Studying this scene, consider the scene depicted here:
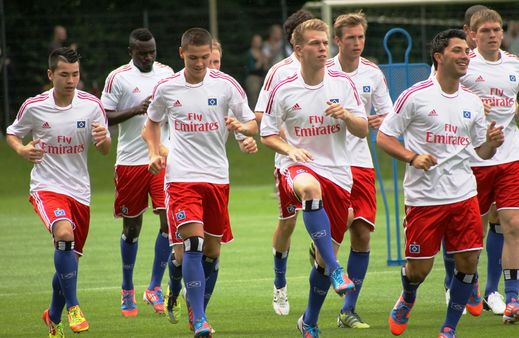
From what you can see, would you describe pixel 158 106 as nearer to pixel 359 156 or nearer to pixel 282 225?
pixel 359 156

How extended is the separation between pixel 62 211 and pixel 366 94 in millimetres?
2732

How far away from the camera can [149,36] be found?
11922 millimetres

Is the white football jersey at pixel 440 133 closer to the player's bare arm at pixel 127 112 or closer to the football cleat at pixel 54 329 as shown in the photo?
the football cleat at pixel 54 329

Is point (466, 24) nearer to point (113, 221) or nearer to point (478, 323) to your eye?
point (478, 323)

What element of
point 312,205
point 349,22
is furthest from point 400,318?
point 349,22

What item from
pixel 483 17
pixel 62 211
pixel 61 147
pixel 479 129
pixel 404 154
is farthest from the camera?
pixel 483 17

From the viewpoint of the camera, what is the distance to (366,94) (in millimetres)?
10820

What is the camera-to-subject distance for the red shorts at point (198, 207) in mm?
9500

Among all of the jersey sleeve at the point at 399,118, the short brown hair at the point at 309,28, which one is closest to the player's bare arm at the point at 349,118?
the jersey sleeve at the point at 399,118

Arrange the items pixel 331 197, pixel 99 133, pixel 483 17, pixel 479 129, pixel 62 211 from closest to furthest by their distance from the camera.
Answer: pixel 479 129, pixel 331 197, pixel 62 211, pixel 99 133, pixel 483 17

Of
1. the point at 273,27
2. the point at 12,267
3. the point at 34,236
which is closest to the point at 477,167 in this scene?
the point at 12,267

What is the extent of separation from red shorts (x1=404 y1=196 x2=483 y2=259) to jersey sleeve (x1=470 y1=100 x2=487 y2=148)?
16.6 inches

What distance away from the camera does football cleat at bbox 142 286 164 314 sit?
11586 mm

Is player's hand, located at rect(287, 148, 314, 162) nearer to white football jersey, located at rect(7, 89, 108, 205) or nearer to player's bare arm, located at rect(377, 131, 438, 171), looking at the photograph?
player's bare arm, located at rect(377, 131, 438, 171)
